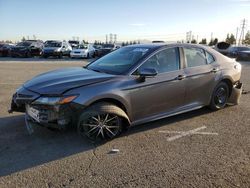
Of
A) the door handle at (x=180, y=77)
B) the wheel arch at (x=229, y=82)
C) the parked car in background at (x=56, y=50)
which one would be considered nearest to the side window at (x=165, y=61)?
the door handle at (x=180, y=77)

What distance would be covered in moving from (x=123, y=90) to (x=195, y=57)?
2006 mm

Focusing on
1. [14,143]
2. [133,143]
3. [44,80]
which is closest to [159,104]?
[133,143]

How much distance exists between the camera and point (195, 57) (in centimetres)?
557

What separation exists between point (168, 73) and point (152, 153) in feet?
5.26

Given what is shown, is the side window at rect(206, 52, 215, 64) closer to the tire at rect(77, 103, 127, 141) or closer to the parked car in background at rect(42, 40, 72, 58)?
the tire at rect(77, 103, 127, 141)

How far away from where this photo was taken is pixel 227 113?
605 cm

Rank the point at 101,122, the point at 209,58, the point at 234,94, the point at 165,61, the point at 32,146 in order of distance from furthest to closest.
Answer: the point at 234,94 < the point at 209,58 < the point at 165,61 < the point at 101,122 < the point at 32,146

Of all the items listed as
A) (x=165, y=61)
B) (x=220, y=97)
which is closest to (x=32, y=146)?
(x=165, y=61)

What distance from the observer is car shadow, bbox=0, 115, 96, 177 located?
366cm

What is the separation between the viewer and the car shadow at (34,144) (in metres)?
3.68

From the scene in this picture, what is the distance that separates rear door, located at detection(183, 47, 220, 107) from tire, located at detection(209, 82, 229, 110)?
21cm

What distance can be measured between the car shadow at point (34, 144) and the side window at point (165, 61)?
3.54 feet

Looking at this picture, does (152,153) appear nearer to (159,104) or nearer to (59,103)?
(159,104)

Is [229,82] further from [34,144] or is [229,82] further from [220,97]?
[34,144]
